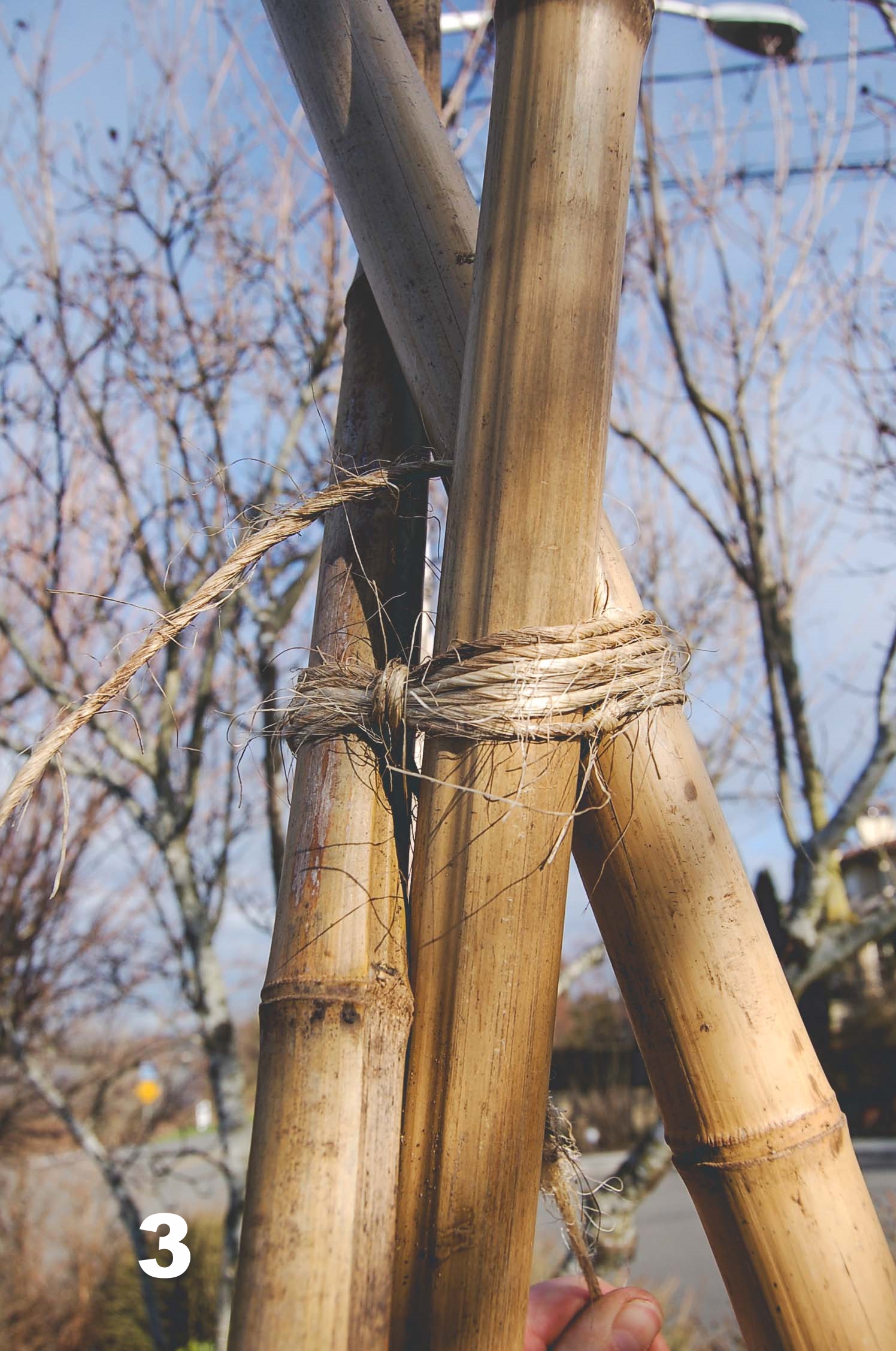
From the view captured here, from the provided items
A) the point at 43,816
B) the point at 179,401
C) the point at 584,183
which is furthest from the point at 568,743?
the point at 43,816

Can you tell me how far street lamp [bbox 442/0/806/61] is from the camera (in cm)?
383

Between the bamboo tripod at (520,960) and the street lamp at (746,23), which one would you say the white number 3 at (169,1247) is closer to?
the bamboo tripod at (520,960)

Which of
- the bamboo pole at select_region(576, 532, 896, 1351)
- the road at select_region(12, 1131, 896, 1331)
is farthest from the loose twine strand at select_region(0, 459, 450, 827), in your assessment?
the road at select_region(12, 1131, 896, 1331)

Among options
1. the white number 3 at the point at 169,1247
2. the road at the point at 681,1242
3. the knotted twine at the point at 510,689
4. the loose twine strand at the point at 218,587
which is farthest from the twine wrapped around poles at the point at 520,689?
the road at the point at 681,1242

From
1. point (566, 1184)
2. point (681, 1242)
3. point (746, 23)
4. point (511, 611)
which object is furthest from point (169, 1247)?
point (681, 1242)

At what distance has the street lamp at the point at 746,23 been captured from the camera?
12.6 feet

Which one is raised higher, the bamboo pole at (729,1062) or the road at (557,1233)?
the bamboo pole at (729,1062)

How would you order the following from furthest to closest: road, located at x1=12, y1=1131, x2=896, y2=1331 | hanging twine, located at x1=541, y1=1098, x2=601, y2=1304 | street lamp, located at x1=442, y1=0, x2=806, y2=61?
road, located at x1=12, y1=1131, x2=896, y2=1331, street lamp, located at x1=442, y1=0, x2=806, y2=61, hanging twine, located at x1=541, y1=1098, x2=601, y2=1304

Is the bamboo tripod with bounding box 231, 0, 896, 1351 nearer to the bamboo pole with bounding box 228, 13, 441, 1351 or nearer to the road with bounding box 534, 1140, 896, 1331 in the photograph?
the bamboo pole with bounding box 228, 13, 441, 1351

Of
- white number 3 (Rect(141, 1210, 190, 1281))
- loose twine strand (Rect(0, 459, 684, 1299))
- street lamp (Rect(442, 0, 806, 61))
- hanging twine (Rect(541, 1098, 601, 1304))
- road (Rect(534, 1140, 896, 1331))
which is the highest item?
street lamp (Rect(442, 0, 806, 61))

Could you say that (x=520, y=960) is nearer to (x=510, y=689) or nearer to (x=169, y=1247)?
(x=510, y=689)

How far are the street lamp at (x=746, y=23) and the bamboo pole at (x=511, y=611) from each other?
3.45 metres

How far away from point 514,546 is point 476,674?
0.37 ft

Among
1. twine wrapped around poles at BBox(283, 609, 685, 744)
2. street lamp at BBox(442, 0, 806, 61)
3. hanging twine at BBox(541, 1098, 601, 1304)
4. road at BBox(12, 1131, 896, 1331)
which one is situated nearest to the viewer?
twine wrapped around poles at BBox(283, 609, 685, 744)
